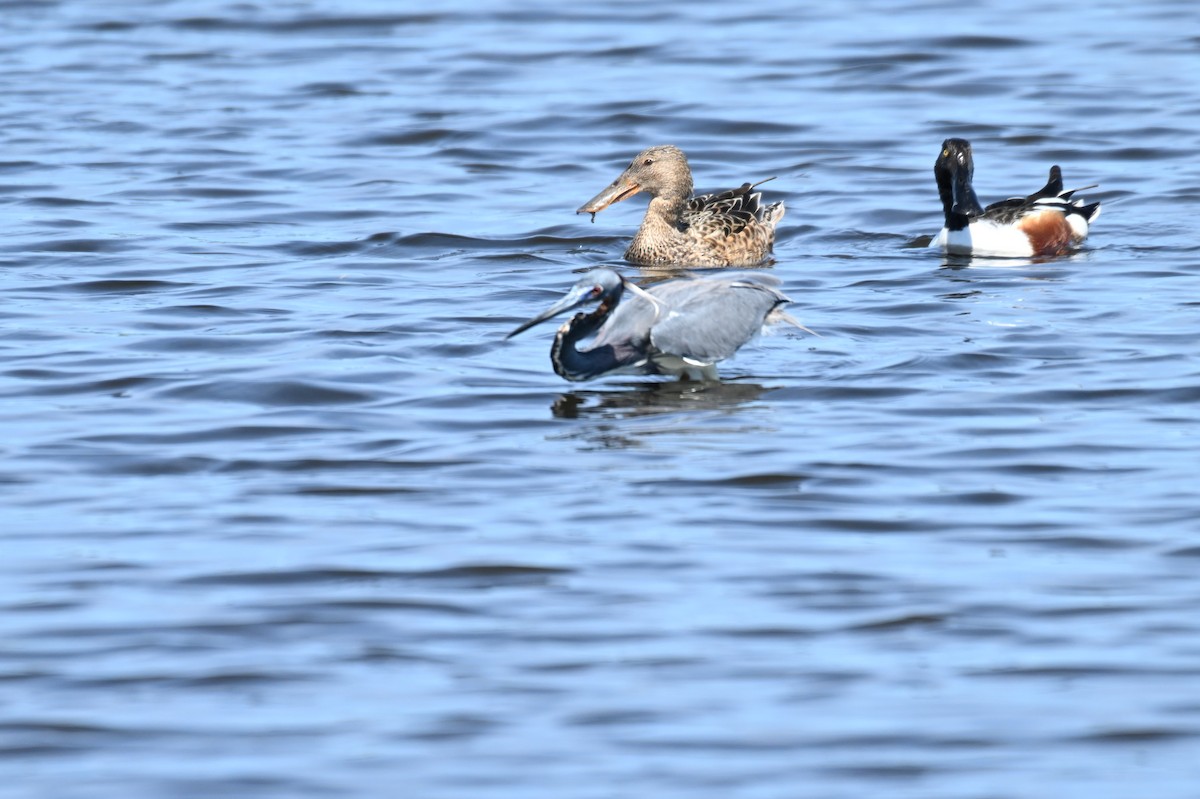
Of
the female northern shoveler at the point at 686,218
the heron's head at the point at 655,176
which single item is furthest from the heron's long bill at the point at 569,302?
the heron's head at the point at 655,176

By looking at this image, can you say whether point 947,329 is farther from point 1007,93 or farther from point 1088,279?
point 1007,93

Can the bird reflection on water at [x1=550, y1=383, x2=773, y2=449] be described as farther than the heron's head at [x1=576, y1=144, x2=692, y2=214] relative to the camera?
No

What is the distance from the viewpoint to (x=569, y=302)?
9008 millimetres

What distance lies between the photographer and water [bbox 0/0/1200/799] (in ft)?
17.8

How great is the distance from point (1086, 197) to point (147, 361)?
746cm

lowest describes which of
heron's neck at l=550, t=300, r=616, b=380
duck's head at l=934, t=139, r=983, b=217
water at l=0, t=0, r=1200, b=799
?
water at l=0, t=0, r=1200, b=799

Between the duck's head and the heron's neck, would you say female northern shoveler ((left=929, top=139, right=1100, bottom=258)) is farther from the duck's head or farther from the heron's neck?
the heron's neck

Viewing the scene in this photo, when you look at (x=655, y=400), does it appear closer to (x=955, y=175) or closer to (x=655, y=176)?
(x=955, y=175)

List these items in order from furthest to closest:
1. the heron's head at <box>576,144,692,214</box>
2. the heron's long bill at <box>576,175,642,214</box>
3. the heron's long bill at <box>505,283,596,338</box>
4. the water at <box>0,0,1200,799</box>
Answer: the heron's head at <box>576,144,692,214</box> < the heron's long bill at <box>576,175,642,214</box> < the heron's long bill at <box>505,283,596,338</box> < the water at <box>0,0,1200,799</box>

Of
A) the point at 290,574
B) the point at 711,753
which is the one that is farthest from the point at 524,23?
the point at 711,753

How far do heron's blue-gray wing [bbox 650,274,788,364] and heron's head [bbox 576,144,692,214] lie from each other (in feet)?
14.1

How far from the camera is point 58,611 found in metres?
6.38

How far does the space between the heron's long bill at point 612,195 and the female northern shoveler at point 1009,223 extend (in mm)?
2114

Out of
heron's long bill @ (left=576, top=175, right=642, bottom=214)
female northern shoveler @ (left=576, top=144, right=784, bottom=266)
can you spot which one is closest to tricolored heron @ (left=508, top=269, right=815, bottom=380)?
female northern shoveler @ (left=576, top=144, right=784, bottom=266)
